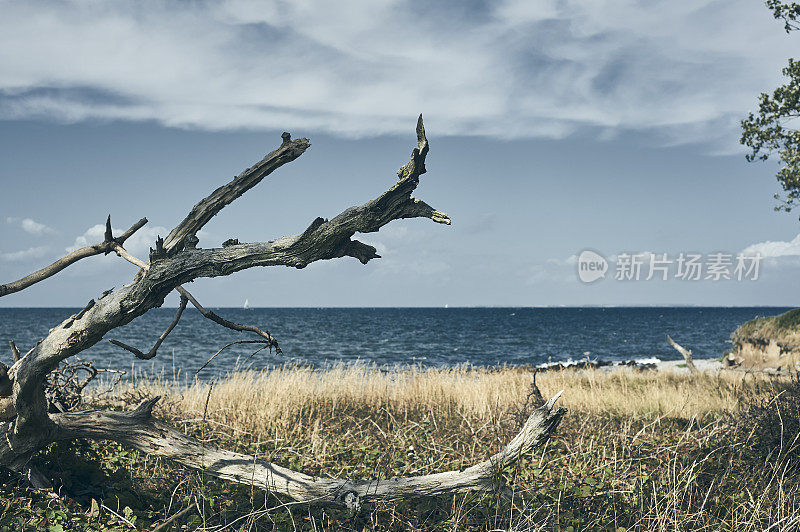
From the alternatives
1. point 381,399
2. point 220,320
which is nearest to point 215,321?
point 220,320

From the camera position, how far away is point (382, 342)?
51000 millimetres

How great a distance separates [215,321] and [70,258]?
1.78 meters

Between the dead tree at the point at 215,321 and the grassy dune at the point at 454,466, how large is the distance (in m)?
0.42

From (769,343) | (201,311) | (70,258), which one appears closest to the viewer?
(201,311)

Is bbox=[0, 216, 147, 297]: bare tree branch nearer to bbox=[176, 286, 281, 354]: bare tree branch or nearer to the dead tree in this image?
the dead tree

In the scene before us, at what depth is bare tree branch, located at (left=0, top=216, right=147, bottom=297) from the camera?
512cm

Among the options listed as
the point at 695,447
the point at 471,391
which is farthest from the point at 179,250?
the point at 471,391

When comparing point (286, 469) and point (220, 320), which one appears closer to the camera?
point (220, 320)

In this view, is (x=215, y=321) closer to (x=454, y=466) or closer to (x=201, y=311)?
(x=201, y=311)

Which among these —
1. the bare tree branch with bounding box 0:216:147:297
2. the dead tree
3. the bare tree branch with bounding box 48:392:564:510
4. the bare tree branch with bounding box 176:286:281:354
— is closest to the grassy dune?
the bare tree branch with bounding box 48:392:564:510

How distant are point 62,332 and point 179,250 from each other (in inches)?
51.5

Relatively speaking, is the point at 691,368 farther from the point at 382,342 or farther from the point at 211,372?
the point at 382,342

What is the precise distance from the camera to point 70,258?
533 centimetres

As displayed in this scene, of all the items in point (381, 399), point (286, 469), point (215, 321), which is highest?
point (215, 321)
